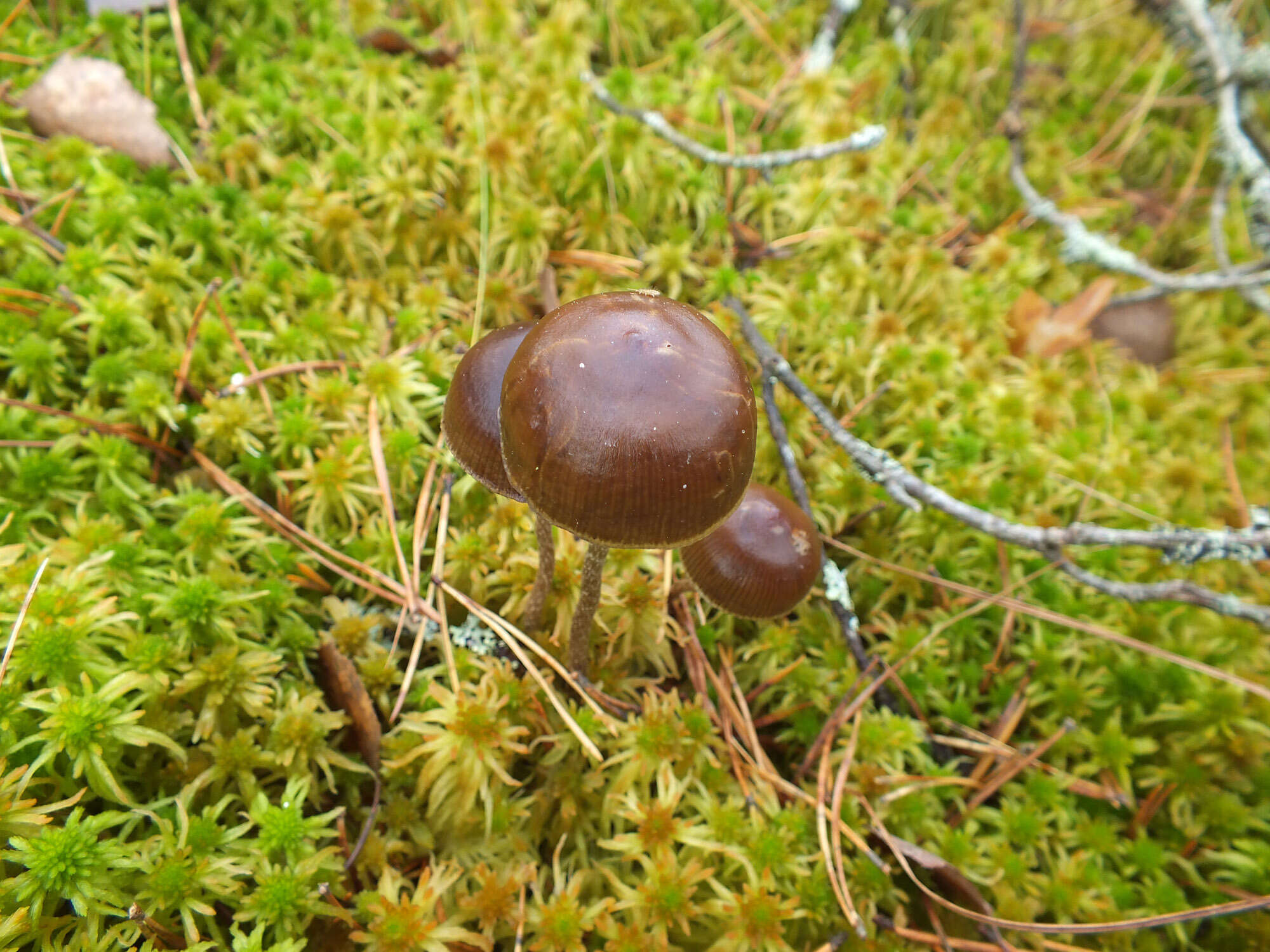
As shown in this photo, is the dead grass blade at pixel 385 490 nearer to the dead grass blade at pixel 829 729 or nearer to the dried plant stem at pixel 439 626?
the dried plant stem at pixel 439 626

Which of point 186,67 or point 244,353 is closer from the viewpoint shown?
point 244,353

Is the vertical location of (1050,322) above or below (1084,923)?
above

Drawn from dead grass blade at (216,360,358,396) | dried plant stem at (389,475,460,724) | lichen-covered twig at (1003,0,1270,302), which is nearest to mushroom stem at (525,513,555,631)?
dried plant stem at (389,475,460,724)

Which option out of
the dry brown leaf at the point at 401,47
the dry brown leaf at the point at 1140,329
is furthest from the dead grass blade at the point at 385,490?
the dry brown leaf at the point at 1140,329

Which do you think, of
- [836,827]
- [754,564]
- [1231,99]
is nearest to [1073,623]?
[836,827]

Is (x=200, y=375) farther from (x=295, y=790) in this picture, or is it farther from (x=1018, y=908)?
(x=1018, y=908)

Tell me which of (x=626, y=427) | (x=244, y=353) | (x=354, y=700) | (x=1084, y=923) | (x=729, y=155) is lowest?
(x=1084, y=923)

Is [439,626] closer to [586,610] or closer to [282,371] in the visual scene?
[586,610]
